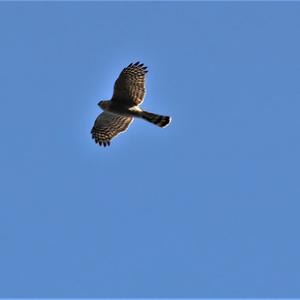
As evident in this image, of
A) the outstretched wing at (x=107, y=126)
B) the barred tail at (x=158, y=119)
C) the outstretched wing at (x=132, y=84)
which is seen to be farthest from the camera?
the outstretched wing at (x=107, y=126)

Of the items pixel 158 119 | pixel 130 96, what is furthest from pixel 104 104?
pixel 158 119

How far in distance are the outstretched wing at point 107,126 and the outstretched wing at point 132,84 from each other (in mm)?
1039

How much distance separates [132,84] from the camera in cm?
3494

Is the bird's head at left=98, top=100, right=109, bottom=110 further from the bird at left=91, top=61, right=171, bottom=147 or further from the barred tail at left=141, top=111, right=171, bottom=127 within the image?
the barred tail at left=141, top=111, right=171, bottom=127

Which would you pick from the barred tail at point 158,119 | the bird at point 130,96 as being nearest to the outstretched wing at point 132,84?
the bird at point 130,96

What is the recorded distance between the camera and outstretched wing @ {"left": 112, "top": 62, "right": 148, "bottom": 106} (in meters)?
34.9

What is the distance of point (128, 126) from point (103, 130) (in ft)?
2.77

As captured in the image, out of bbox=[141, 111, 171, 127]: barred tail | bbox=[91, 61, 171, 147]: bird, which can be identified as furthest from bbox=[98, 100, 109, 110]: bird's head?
bbox=[141, 111, 171, 127]: barred tail

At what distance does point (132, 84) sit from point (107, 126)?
1.98 meters

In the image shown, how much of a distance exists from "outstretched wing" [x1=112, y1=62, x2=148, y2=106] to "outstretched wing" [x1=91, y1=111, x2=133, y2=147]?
1039 millimetres

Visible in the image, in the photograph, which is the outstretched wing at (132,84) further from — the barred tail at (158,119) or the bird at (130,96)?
the barred tail at (158,119)

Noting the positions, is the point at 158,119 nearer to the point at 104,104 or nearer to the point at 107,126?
the point at 104,104

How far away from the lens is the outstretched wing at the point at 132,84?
3494 cm

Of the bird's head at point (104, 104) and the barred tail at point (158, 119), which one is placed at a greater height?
the bird's head at point (104, 104)
